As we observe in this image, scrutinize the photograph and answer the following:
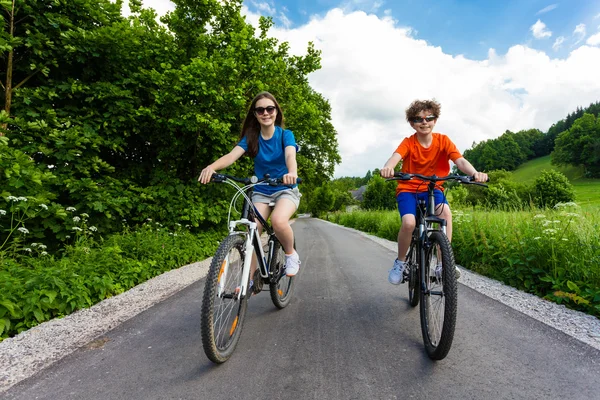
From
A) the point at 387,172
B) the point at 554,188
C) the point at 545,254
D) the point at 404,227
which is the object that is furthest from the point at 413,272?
the point at 554,188

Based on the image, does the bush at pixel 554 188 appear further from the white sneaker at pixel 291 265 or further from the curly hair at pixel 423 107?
the white sneaker at pixel 291 265

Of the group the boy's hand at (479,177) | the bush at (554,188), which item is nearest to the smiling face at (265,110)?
the boy's hand at (479,177)

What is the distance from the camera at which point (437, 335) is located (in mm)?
2250

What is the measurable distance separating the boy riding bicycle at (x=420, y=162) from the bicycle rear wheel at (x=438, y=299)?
517mm

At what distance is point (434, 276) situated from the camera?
248cm

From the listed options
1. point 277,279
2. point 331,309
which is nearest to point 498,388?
point 331,309

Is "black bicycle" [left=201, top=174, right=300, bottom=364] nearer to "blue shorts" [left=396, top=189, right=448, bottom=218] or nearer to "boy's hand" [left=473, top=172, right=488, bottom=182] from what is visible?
"blue shorts" [left=396, top=189, right=448, bottom=218]

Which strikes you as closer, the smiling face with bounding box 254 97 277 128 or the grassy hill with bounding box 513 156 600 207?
the smiling face with bounding box 254 97 277 128

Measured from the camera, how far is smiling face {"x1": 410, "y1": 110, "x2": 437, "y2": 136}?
3115mm

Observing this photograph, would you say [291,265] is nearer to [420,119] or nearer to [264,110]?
[264,110]

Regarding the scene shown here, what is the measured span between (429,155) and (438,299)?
1608mm

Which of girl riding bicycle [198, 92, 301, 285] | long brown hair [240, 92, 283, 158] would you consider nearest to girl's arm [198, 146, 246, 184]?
girl riding bicycle [198, 92, 301, 285]

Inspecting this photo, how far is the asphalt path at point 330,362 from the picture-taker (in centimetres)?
183

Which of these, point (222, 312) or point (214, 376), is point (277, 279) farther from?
point (214, 376)
